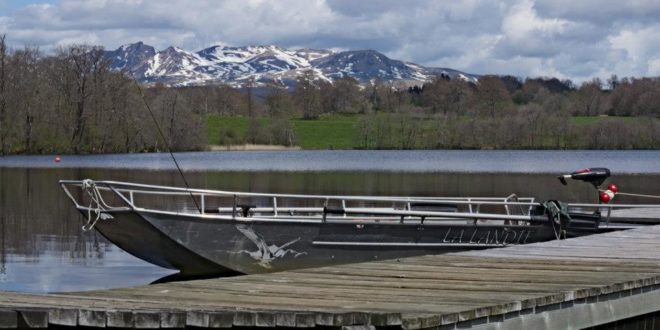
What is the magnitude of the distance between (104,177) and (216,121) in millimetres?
89463

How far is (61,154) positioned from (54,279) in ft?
286

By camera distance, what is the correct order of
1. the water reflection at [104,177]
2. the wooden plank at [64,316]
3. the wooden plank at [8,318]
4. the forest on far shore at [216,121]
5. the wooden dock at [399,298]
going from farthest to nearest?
1. the forest on far shore at [216,121]
2. the water reflection at [104,177]
3. the wooden dock at [399,298]
4. the wooden plank at [64,316]
5. the wooden plank at [8,318]

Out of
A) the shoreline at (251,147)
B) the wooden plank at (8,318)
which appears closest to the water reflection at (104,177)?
the wooden plank at (8,318)

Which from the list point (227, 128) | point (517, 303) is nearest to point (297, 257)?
point (517, 303)

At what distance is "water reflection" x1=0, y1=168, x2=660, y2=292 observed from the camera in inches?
845

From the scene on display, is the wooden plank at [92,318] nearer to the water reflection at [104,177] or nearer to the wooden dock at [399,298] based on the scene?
the wooden dock at [399,298]

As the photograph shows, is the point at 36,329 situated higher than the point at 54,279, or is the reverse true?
the point at 36,329

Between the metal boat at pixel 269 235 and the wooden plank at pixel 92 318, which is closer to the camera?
the wooden plank at pixel 92 318

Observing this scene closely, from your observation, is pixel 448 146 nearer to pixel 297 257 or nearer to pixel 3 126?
pixel 3 126

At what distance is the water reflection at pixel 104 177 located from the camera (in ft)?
70.4

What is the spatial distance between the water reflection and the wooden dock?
9.15 meters

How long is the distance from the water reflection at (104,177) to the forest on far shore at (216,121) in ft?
108

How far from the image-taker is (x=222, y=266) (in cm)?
1992

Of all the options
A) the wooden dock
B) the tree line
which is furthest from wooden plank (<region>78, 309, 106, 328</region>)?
the tree line
